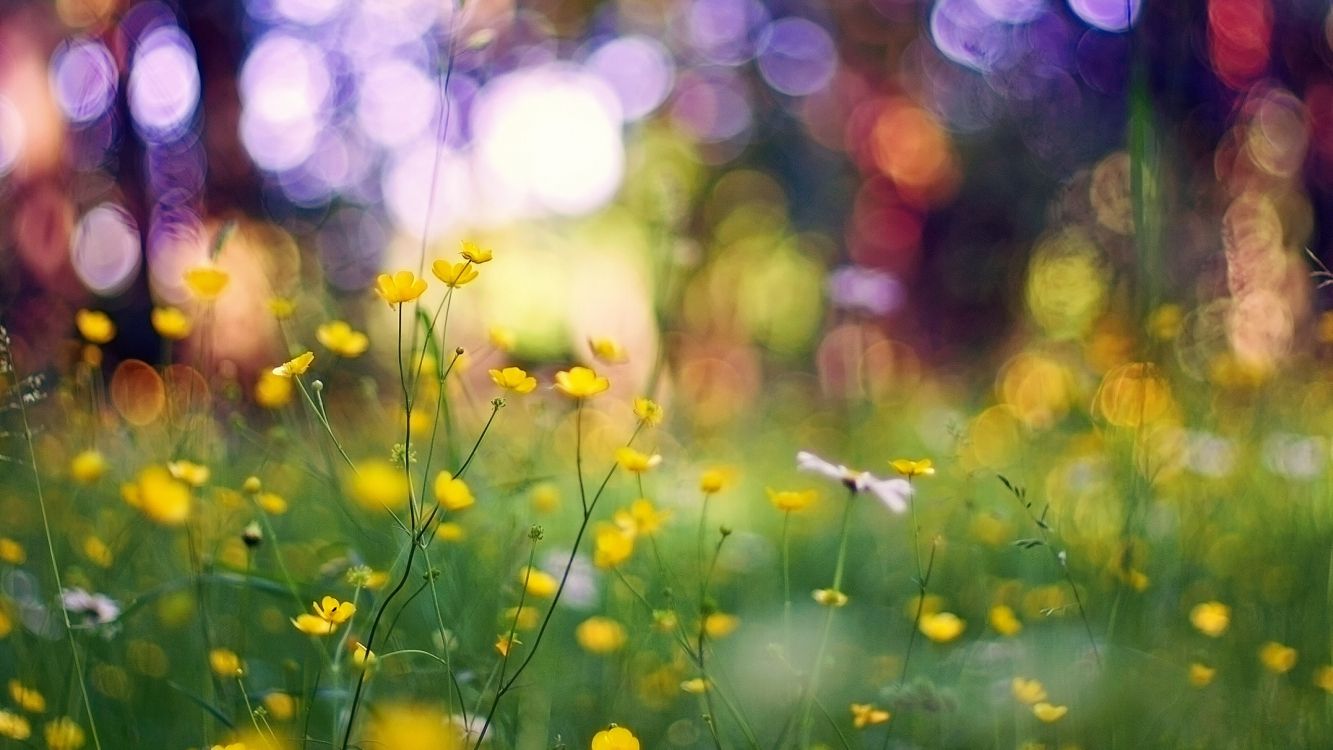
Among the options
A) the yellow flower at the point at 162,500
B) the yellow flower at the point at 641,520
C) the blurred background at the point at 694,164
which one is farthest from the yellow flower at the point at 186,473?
the yellow flower at the point at 641,520

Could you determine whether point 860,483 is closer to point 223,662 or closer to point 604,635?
point 604,635

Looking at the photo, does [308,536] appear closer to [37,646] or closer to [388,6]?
[37,646]

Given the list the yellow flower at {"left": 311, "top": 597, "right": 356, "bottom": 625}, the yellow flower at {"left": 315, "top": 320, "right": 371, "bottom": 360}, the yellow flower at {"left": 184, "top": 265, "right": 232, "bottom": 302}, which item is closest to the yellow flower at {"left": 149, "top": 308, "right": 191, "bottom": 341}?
the yellow flower at {"left": 184, "top": 265, "right": 232, "bottom": 302}

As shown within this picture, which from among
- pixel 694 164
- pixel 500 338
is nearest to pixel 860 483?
pixel 500 338

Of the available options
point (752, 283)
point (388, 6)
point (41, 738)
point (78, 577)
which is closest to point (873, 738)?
point (41, 738)

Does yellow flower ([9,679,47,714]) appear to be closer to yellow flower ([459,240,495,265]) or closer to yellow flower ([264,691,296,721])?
yellow flower ([264,691,296,721])
